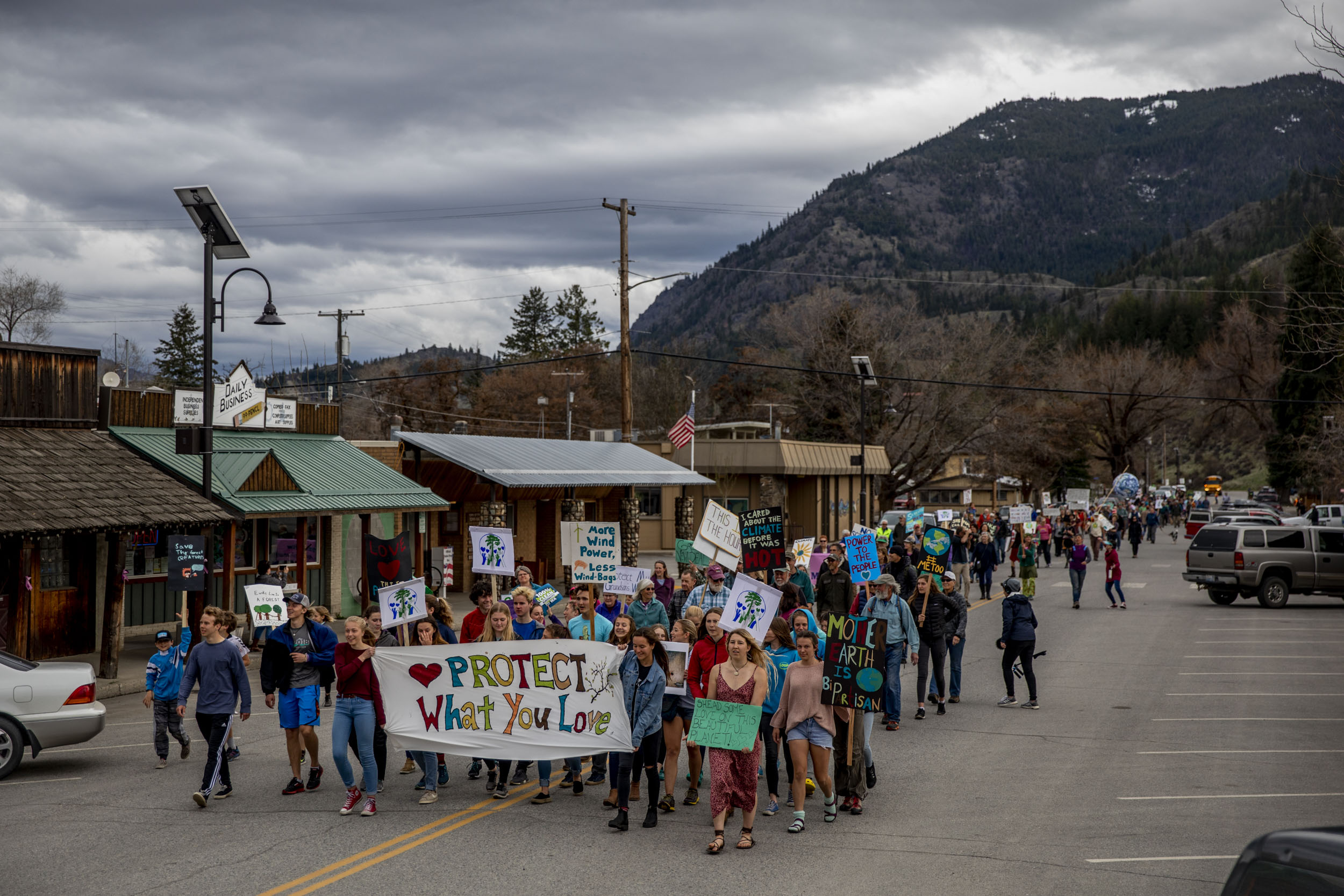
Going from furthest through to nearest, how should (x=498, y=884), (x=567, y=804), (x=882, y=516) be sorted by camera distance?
(x=882, y=516) → (x=567, y=804) → (x=498, y=884)

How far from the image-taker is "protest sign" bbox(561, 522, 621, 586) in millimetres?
18109

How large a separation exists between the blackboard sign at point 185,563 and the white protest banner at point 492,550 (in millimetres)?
4339

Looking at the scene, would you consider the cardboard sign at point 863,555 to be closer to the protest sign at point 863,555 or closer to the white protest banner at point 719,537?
the protest sign at point 863,555

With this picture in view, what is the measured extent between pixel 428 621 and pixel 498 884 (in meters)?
3.58

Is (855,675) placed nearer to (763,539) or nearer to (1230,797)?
(1230,797)

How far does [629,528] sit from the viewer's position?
35.5m

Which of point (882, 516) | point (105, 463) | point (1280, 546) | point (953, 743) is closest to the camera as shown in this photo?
point (953, 743)

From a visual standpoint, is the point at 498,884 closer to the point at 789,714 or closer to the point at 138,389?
the point at 789,714

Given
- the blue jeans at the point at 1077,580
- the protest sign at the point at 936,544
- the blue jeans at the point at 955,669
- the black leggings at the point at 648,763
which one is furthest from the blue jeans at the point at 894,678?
the blue jeans at the point at 1077,580

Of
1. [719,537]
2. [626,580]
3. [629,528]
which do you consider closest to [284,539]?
[626,580]

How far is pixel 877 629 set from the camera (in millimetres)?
9797

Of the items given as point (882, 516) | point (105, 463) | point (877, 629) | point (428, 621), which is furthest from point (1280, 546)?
point (105, 463)

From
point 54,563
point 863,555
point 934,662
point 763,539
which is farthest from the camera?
point 863,555

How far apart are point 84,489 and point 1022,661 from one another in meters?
14.7
